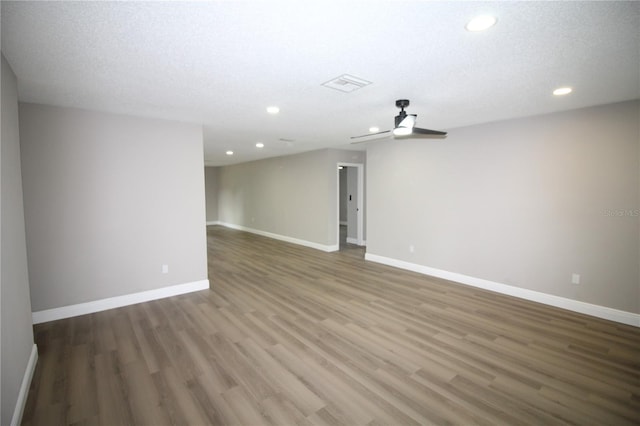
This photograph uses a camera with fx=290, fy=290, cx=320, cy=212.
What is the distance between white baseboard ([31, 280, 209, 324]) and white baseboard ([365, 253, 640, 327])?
151 inches

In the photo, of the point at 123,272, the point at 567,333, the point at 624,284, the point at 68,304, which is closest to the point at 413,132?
the point at 567,333

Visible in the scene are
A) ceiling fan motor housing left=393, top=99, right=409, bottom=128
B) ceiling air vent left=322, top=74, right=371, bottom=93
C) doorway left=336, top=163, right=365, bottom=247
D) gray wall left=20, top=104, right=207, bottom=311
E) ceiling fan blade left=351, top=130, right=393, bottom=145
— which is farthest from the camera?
doorway left=336, top=163, right=365, bottom=247

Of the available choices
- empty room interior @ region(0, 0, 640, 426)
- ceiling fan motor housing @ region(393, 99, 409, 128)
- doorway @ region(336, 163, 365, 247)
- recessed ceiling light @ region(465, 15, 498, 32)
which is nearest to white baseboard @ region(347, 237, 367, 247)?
doorway @ region(336, 163, 365, 247)

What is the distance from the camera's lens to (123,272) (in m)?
3.91

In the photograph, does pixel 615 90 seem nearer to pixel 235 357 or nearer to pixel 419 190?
pixel 419 190

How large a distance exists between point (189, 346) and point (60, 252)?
209 cm

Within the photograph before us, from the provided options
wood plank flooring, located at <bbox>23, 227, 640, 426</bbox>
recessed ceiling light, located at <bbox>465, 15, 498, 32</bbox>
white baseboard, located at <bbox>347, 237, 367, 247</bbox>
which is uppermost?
recessed ceiling light, located at <bbox>465, 15, 498, 32</bbox>

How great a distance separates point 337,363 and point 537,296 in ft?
10.5

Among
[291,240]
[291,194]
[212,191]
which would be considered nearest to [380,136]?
[291,194]

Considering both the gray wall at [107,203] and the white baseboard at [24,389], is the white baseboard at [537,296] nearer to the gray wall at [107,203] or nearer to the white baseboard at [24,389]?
the gray wall at [107,203]

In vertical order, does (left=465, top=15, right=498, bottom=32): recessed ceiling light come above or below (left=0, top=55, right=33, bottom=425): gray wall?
above

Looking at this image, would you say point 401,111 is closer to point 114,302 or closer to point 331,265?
point 331,265

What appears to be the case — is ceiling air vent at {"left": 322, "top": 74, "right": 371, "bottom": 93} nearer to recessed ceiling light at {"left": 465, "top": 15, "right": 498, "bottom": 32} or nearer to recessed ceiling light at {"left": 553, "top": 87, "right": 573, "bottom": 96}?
recessed ceiling light at {"left": 465, "top": 15, "right": 498, "bottom": 32}

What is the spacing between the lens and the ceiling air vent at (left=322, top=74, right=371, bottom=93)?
2592mm
